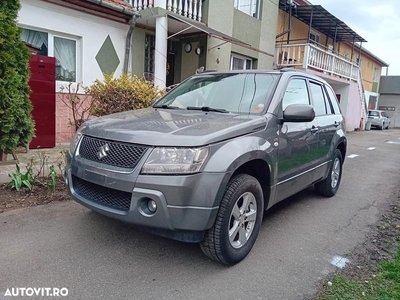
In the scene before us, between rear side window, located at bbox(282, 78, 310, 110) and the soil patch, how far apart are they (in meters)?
3.18

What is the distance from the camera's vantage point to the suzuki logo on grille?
9.44 ft

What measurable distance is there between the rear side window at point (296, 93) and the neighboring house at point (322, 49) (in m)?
10.9

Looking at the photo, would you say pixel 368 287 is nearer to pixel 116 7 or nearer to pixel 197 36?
pixel 116 7

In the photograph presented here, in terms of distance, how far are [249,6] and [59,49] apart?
8508 millimetres

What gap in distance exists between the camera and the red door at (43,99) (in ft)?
23.3

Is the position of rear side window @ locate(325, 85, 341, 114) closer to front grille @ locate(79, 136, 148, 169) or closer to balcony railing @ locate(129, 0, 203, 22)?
front grille @ locate(79, 136, 148, 169)

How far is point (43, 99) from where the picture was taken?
7.33 meters

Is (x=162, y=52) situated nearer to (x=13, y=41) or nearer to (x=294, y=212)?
(x=13, y=41)

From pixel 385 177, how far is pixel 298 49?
916 cm

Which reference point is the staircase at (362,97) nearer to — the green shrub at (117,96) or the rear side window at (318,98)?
the rear side window at (318,98)

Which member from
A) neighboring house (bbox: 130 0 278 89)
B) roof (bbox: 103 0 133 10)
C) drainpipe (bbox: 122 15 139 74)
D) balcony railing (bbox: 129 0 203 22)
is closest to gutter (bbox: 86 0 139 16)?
roof (bbox: 103 0 133 10)

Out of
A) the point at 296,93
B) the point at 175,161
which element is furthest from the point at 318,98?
the point at 175,161

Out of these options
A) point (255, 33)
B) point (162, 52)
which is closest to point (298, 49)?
point (255, 33)

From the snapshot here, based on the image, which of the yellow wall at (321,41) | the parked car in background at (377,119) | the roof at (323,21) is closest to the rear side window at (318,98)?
the roof at (323,21)
